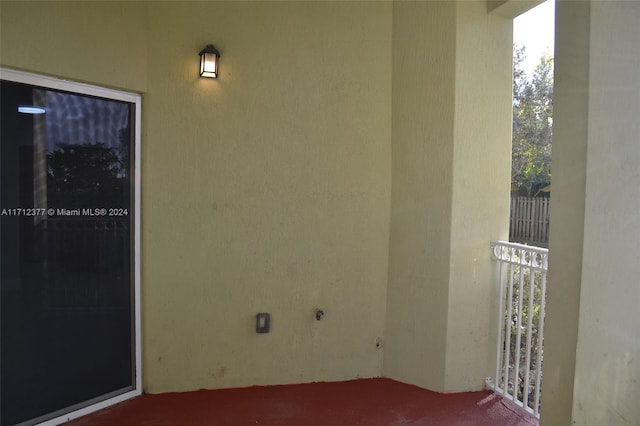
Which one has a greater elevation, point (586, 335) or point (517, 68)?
point (517, 68)

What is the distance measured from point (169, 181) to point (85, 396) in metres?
1.46

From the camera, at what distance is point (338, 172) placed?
3178mm

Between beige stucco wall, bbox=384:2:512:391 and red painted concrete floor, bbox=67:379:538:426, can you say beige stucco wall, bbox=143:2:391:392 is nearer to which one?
red painted concrete floor, bbox=67:379:538:426

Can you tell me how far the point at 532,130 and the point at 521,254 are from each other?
5.49 feet

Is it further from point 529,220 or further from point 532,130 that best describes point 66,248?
point 532,130

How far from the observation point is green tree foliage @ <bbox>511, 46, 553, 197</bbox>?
3.64 meters

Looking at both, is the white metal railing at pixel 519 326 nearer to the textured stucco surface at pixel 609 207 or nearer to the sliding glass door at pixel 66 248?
the textured stucco surface at pixel 609 207

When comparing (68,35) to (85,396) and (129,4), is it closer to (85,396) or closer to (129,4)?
(129,4)

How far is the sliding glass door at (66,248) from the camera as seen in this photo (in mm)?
2365

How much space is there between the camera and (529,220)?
3359 mm

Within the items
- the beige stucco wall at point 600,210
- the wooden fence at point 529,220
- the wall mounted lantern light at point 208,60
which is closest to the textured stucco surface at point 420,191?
the wooden fence at point 529,220

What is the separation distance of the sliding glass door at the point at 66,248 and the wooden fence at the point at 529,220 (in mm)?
2876

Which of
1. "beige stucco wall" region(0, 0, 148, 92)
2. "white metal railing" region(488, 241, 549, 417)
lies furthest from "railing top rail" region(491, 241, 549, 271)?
"beige stucco wall" region(0, 0, 148, 92)

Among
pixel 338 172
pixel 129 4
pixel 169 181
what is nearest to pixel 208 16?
pixel 129 4
